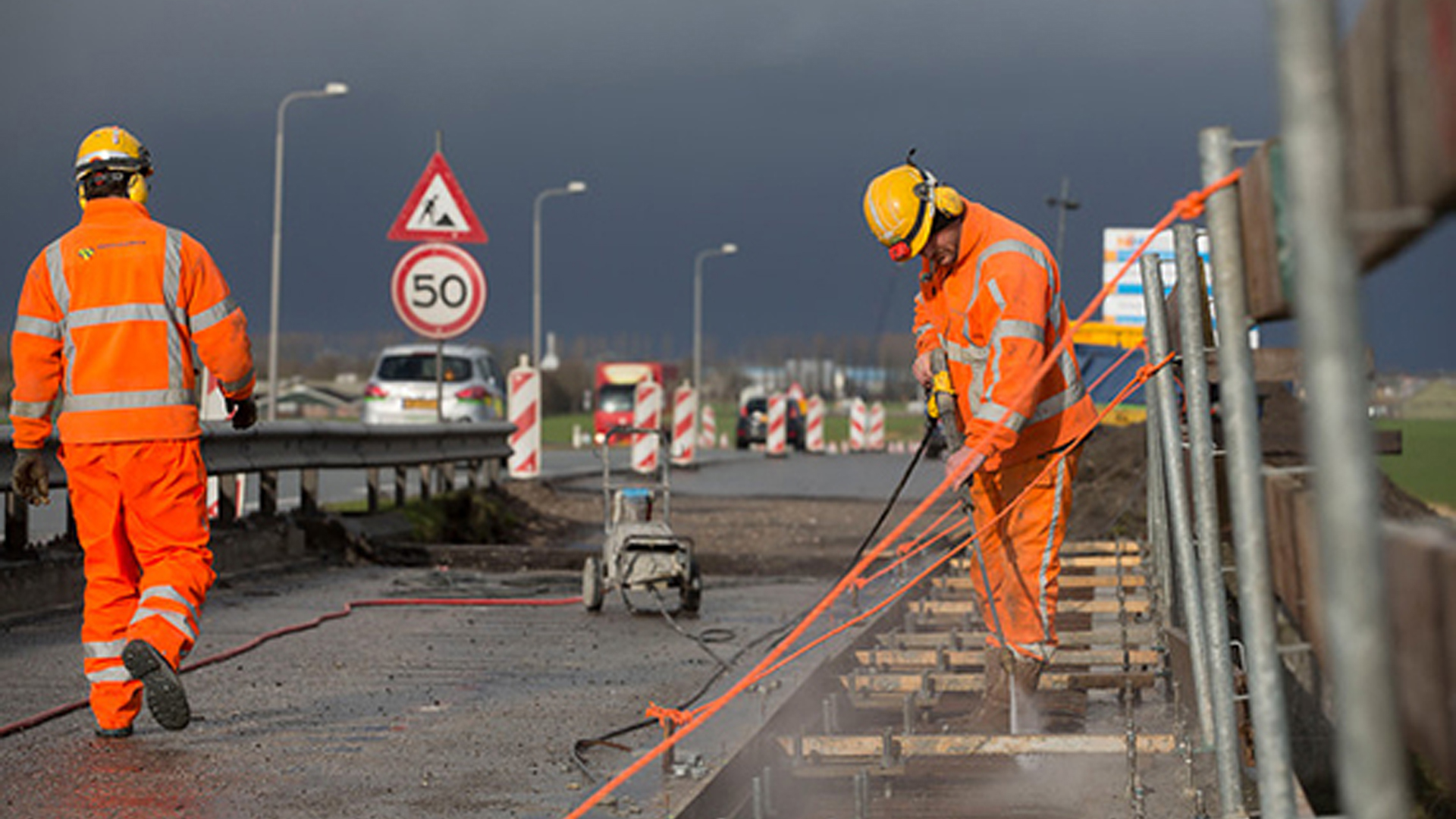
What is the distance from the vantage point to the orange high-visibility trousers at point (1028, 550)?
6.73 meters

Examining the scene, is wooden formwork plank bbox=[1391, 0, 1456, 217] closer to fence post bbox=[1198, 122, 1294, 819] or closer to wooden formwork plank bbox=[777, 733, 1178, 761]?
fence post bbox=[1198, 122, 1294, 819]

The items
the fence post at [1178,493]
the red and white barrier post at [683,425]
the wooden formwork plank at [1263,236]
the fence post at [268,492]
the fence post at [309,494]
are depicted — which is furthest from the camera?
the red and white barrier post at [683,425]

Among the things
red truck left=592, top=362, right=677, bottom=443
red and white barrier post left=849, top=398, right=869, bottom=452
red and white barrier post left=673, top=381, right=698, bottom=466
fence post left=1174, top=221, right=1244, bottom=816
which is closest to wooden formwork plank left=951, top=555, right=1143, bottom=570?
fence post left=1174, top=221, right=1244, bottom=816

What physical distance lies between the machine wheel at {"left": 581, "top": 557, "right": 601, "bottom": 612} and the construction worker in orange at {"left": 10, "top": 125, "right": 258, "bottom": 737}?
3.87m

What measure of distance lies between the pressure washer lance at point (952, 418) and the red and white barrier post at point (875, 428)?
4948 cm

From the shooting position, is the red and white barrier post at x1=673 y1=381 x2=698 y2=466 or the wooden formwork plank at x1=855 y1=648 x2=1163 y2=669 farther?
the red and white barrier post at x1=673 y1=381 x2=698 y2=466

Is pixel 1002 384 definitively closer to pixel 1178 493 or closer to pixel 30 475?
pixel 1178 493

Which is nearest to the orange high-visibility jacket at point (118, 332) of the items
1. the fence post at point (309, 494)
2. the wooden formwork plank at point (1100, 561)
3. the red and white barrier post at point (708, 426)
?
the wooden formwork plank at point (1100, 561)

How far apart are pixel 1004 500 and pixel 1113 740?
155 cm

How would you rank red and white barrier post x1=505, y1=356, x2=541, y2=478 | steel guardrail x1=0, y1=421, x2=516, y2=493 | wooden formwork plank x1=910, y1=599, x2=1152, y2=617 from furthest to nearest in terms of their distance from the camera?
red and white barrier post x1=505, y1=356, x2=541, y2=478 < steel guardrail x1=0, y1=421, x2=516, y2=493 < wooden formwork plank x1=910, y1=599, x2=1152, y2=617

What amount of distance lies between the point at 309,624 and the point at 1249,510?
7294 mm

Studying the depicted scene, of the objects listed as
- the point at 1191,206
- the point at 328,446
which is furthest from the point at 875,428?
the point at 1191,206

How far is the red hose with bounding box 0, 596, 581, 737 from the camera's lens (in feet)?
21.4

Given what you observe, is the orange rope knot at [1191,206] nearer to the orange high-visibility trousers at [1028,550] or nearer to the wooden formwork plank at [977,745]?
the wooden formwork plank at [977,745]
